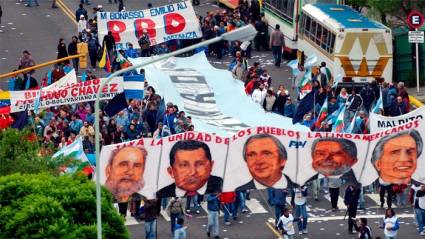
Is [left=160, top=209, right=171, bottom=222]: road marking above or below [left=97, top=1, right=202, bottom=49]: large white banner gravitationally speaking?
below

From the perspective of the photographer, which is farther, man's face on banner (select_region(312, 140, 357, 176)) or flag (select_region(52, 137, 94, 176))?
man's face on banner (select_region(312, 140, 357, 176))

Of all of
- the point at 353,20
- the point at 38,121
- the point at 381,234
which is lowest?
the point at 381,234

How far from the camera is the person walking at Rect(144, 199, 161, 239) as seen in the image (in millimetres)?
36594

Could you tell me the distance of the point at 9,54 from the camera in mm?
60719

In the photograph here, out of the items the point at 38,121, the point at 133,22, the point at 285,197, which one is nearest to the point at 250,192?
the point at 285,197

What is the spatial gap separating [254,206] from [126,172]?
4.88 meters

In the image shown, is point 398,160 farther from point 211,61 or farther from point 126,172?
point 211,61

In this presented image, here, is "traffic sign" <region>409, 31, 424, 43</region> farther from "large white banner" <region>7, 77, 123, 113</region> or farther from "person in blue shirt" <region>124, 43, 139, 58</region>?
"large white banner" <region>7, 77, 123, 113</region>

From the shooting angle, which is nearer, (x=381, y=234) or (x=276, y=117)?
(x=381, y=234)

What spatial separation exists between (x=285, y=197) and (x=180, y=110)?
23.5 ft

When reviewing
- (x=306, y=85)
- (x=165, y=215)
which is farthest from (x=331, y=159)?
(x=306, y=85)

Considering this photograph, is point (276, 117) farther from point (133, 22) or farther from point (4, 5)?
point (4, 5)

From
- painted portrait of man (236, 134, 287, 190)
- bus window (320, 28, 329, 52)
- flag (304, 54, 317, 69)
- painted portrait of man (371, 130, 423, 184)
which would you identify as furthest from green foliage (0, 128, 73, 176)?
bus window (320, 28, 329, 52)

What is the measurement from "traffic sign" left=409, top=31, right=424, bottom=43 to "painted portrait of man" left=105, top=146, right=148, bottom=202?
1522 cm
